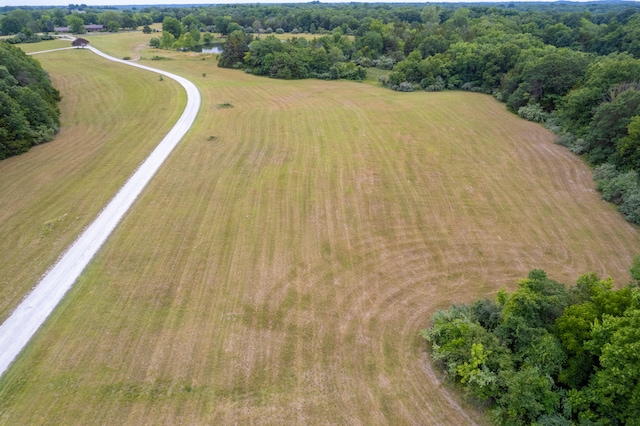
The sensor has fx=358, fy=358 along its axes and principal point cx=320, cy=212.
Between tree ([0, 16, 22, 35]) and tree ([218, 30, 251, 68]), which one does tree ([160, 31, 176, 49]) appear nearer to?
tree ([218, 30, 251, 68])

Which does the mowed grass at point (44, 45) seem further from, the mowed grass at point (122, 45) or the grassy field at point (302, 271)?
the grassy field at point (302, 271)

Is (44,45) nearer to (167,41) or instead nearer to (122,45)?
(122,45)

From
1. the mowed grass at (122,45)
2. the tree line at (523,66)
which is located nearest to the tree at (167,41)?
the tree line at (523,66)

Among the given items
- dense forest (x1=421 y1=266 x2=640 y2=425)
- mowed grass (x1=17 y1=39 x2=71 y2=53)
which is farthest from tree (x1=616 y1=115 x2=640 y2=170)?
mowed grass (x1=17 y1=39 x2=71 y2=53)

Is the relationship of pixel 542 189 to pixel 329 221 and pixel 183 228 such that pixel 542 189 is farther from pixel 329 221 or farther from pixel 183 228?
pixel 183 228

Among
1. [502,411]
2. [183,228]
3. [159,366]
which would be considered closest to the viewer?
[502,411]

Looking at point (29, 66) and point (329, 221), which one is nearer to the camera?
point (329, 221)

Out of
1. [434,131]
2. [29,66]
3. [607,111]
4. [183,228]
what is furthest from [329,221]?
[29,66]
